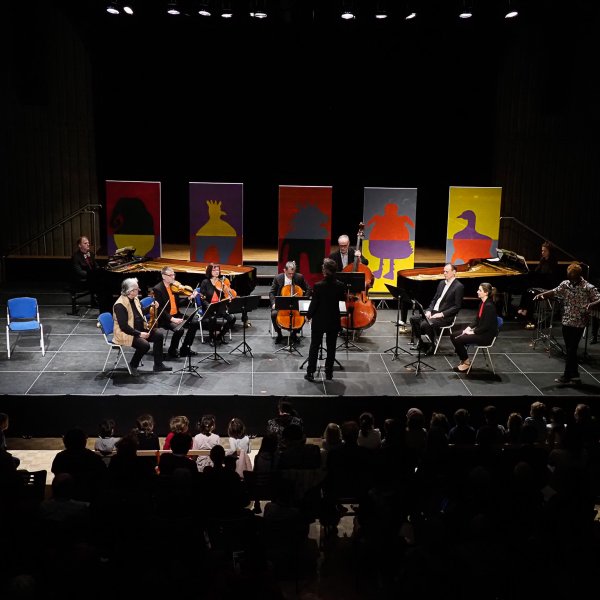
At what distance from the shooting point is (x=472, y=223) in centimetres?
1291

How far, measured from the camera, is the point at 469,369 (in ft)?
31.1

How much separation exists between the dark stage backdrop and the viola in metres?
5.86

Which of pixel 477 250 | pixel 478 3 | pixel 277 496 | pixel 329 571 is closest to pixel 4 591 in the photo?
pixel 277 496

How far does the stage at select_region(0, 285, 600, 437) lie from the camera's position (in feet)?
26.8

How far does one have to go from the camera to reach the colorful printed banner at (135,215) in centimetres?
1254

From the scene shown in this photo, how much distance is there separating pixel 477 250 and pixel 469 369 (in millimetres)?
4033

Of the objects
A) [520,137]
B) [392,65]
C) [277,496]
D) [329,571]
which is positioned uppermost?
[392,65]

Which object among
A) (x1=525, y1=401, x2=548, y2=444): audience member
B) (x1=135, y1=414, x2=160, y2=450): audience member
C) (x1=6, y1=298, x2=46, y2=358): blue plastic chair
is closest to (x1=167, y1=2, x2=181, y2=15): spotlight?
(x1=6, y1=298, x2=46, y2=358): blue plastic chair

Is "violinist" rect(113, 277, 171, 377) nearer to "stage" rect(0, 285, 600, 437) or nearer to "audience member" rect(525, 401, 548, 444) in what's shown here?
"stage" rect(0, 285, 600, 437)

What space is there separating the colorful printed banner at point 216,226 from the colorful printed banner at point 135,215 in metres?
0.64

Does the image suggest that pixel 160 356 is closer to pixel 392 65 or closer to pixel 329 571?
pixel 329 571

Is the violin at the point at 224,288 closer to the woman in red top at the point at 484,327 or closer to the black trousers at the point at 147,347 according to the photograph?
the black trousers at the point at 147,347

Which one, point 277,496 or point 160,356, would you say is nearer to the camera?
point 277,496

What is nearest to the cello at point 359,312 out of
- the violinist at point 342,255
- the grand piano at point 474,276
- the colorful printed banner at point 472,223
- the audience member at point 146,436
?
the violinist at point 342,255
